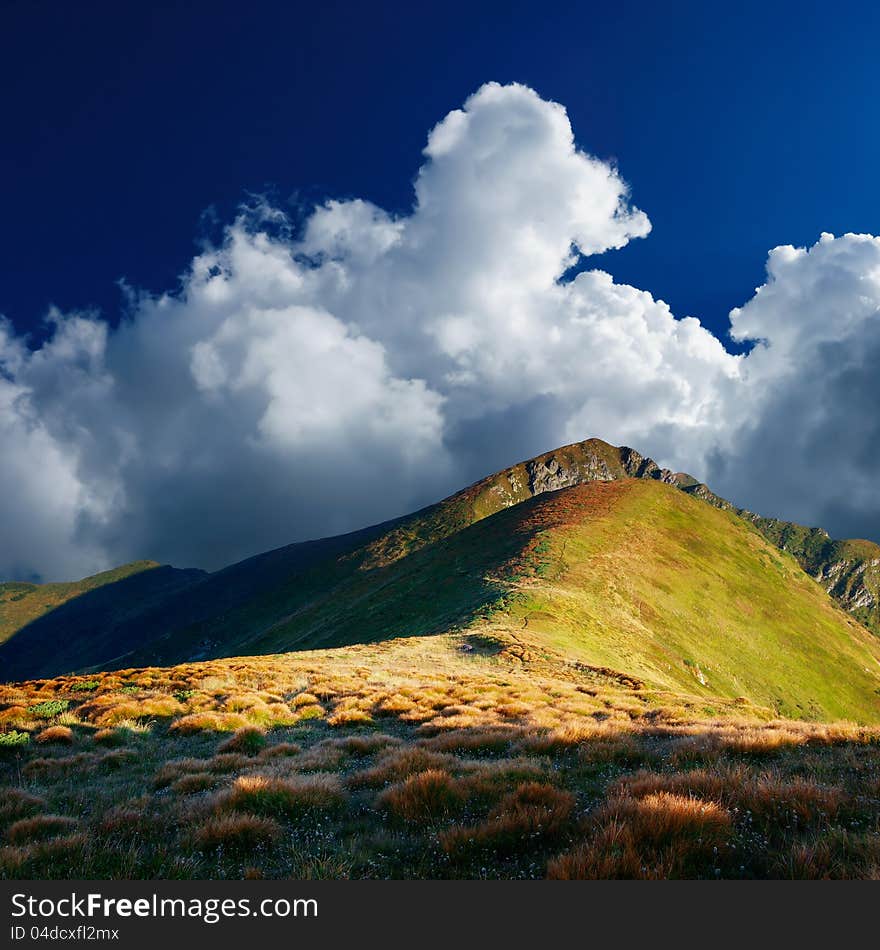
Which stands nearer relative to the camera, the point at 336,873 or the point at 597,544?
the point at 336,873

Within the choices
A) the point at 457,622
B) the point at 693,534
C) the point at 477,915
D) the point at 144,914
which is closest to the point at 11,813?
the point at 144,914

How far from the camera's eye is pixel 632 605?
52844 mm

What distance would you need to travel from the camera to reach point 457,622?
43562mm

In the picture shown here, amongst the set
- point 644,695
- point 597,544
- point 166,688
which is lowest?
point 644,695

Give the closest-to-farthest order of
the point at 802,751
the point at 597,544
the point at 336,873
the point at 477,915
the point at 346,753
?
the point at 477,915 < the point at 336,873 < the point at 802,751 < the point at 346,753 < the point at 597,544

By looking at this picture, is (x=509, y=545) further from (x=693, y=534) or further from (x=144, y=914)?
(x=144, y=914)

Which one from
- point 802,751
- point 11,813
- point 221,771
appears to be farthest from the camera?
point 221,771

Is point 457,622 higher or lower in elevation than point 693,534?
lower

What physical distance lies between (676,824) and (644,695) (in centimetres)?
1982

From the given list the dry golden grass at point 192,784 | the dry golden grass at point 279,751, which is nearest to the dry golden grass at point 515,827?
the dry golden grass at point 192,784

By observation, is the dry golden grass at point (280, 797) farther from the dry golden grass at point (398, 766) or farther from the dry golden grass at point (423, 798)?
the dry golden grass at point (423, 798)

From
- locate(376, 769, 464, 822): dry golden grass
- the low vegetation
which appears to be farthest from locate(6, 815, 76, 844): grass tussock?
locate(376, 769, 464, 822): dry golden grass

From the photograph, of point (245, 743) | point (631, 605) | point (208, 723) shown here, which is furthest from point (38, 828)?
point (631, 605)

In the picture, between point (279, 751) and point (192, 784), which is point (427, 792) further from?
point (279, 751)
